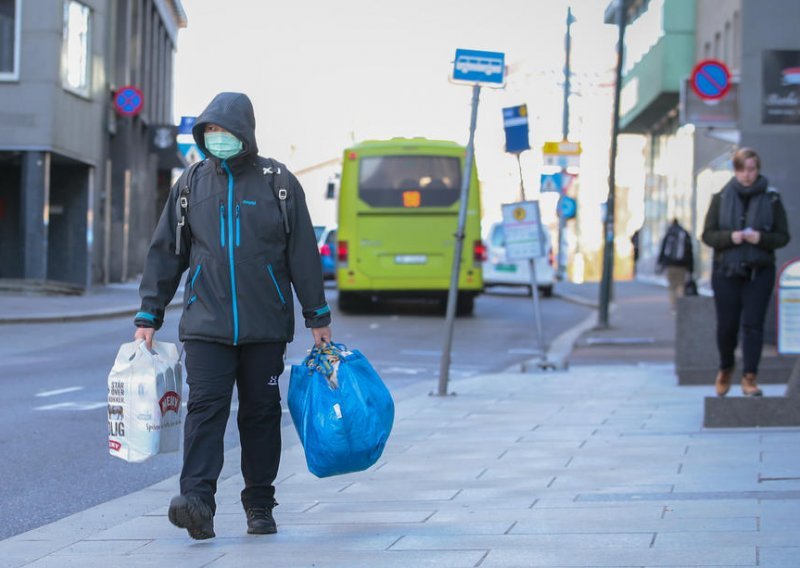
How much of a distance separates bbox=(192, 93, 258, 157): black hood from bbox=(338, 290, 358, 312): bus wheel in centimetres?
2253

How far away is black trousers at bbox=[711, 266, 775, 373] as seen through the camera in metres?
10.7

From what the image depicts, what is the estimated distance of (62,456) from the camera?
9.59m

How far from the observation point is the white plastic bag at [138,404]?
20.0 feet

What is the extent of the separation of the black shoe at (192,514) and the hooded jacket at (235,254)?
624 millimetres

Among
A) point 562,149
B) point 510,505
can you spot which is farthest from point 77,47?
point 510,505

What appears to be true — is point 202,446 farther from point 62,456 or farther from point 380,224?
point 380,224

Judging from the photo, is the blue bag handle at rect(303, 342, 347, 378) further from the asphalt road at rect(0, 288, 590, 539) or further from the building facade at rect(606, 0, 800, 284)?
the building facade at rect(606, 0, 800, 284)

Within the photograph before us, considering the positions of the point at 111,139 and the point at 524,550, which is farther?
the point at 111,139

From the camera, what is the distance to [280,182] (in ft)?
20.7

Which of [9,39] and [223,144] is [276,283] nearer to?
[223,144]

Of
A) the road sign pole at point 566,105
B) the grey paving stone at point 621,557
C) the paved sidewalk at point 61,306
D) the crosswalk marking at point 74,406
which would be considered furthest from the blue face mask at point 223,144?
the road sign pole at point 566,105

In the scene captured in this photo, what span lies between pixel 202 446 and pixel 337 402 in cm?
55

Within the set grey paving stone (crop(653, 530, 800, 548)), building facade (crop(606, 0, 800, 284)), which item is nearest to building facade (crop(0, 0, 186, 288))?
building facade (crop(606, 0, 800, 284))

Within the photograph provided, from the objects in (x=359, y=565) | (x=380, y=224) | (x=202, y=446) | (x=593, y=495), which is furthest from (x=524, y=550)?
(x=380, y=224)
